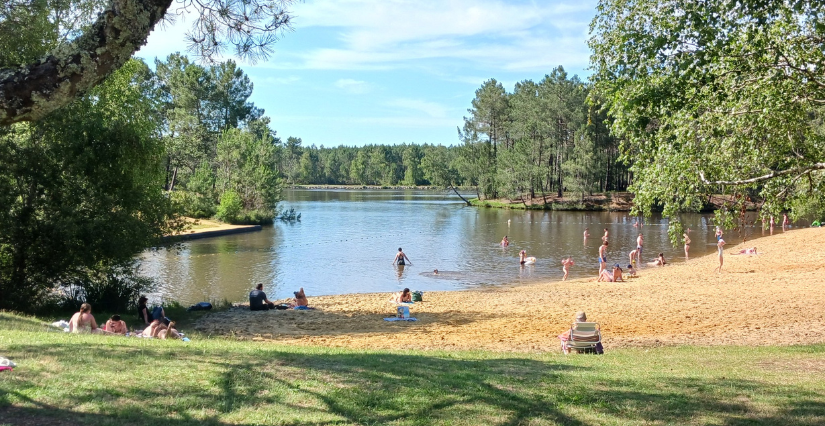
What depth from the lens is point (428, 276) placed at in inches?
1134

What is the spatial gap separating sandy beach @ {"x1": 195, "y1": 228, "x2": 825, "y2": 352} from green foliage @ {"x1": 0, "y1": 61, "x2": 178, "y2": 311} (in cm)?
343

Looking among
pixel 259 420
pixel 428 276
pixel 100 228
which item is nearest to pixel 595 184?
pixel 428 276

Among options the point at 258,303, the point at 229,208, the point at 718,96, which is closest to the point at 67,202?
the point at 258,303

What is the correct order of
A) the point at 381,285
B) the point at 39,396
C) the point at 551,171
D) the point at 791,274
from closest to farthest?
the point at 39,396
the point at 791,274
the point at 381,285
the point at 551,171

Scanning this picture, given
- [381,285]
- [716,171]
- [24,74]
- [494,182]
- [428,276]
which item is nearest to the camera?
[24,74]

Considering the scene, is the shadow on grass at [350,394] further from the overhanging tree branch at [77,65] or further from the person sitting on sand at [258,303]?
the person sitting on sand at [258,303]

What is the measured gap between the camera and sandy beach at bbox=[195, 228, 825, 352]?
45.3 ft

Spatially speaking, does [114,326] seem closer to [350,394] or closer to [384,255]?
[350,394]

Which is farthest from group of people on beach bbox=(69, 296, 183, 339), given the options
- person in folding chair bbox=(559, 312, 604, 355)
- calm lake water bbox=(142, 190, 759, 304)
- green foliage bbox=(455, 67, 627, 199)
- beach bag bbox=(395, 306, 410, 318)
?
green foliage bbox=(455, 67, 627, 199)

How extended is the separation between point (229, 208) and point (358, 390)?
48395 millimetres

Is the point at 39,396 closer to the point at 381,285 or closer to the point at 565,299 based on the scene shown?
the point at 565,299

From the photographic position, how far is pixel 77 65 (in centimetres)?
413

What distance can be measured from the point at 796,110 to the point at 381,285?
18.8m

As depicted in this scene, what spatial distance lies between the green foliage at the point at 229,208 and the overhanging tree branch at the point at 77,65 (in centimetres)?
4959
